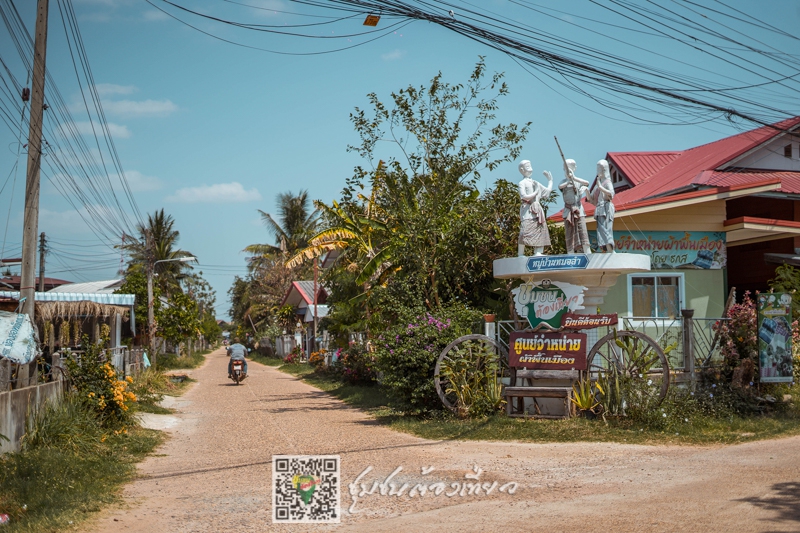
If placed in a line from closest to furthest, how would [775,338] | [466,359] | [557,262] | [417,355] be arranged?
[775,338]
[557,262]
[466,359]
[417,355]

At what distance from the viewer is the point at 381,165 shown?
67.3ft

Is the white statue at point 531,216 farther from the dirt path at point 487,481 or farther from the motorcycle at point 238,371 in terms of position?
the motorcycle at point 238,371

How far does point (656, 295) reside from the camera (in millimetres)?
15844

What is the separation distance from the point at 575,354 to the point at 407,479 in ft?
16.0

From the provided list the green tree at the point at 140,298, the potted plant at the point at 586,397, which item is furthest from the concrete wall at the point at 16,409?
the green tree at the point at 140,298

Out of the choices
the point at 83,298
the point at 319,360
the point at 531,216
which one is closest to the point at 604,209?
the point at 531,216

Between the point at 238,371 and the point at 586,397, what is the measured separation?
16.6 metres

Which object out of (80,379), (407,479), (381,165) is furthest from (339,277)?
(407,479)

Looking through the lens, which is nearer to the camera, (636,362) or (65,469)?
(65,469)

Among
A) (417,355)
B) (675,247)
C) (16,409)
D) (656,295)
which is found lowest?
(16,409)

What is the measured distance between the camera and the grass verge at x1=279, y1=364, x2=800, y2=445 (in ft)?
36.9

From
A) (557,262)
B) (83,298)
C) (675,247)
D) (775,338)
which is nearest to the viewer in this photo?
(775,338)

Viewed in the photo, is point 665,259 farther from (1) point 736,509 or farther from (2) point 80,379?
(2) point 80,379

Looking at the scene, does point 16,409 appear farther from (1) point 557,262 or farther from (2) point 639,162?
(2) point 639,162
